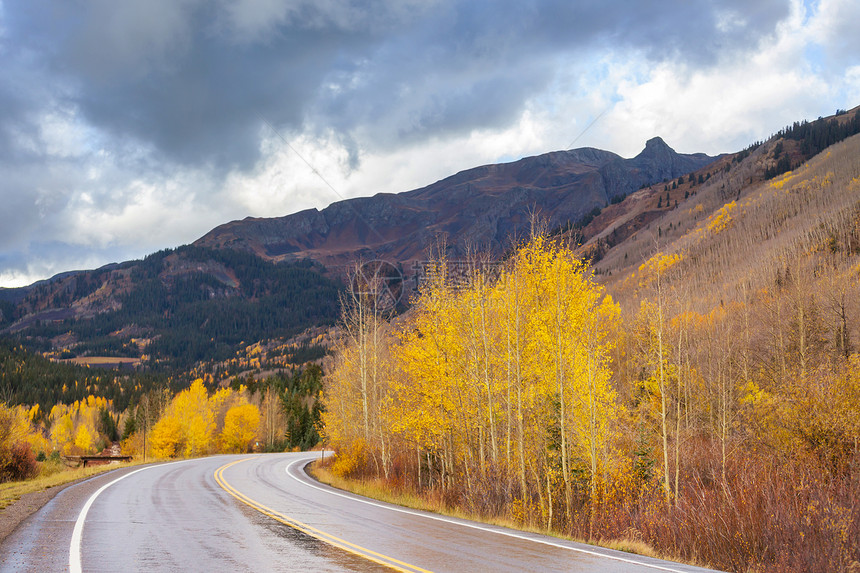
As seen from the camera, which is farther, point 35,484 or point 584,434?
point 35,484

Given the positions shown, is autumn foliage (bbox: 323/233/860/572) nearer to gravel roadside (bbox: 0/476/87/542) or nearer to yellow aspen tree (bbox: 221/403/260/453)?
gravel roadside (bbox: 0/476/87/542)

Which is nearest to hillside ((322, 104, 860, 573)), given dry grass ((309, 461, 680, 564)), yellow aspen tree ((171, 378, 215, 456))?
dry grass ((309, 461, 680, 564))

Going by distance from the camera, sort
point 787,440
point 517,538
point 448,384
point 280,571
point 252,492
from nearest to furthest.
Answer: point 280,571 < point 517,538 < point 787,440 < point 252,492 < point 448,384

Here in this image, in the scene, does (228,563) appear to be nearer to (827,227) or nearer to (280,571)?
(280,571)

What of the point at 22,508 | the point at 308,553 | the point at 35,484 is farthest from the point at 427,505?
the point at 35,484

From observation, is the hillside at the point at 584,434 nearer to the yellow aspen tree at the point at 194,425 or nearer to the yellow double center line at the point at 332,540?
the yellow double center line at the point at 332,540

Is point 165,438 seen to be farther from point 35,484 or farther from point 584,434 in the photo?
point 584,434

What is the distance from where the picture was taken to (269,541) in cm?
1111

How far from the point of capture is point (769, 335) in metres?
49.9

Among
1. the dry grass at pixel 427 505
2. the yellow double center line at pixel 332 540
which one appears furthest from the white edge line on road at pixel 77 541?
the dry grass at pixel 427 505

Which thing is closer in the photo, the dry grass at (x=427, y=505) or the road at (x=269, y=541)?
the road at (x=269, y=541)

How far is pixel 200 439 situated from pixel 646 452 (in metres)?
78.3

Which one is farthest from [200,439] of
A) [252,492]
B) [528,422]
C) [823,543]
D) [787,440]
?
[823,543]

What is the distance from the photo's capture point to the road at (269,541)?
29.6 ft
